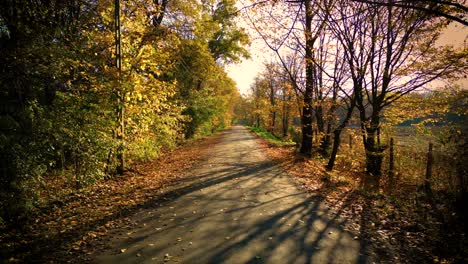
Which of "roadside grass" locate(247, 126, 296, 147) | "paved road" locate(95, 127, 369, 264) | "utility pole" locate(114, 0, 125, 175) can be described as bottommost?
"roadside grass" locate(247, 126, 296, 147)

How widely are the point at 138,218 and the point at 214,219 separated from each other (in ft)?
5.81

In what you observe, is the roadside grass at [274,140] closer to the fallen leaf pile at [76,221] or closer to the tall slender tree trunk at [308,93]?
the tall slender tree trunk at [308,93]

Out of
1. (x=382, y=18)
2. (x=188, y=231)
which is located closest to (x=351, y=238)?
(x=188, y=231)

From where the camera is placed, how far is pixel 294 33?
42.8ft

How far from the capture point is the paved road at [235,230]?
14.8 feet

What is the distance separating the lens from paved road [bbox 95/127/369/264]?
14.8 ft

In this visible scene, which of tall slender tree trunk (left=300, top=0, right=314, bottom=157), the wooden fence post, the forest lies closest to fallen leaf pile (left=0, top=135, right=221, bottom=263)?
the forest

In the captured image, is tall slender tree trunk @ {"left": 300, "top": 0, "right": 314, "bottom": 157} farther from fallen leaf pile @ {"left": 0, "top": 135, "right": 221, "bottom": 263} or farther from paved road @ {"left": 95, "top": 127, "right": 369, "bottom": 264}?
fallen leaf pile @ {"left": 0, "top": 135, "right": 221, "bottom": 263}

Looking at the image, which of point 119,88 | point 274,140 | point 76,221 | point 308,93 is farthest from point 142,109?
point 274,140

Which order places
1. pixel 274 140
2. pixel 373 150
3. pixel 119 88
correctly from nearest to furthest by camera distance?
pixel 119 88
pixel 373 150
pixel 274 140

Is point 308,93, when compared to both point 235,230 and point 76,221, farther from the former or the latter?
point 76,221

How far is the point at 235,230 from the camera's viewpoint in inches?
215

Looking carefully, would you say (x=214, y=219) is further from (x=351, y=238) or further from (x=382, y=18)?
(x=382, y=18)

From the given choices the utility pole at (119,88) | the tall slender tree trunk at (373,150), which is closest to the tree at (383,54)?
the tall slender tree trunk at (373,150)
